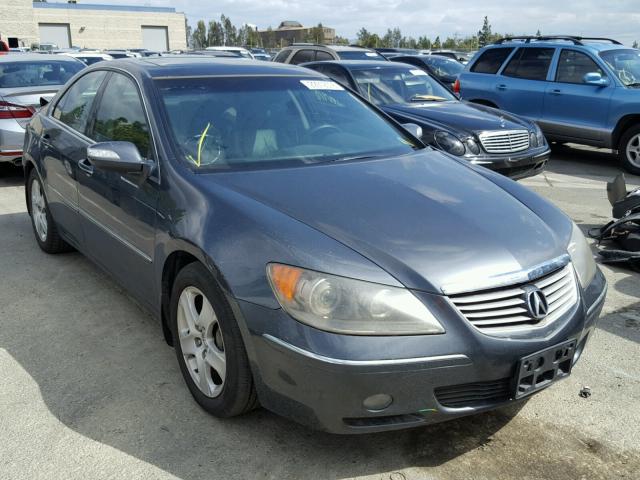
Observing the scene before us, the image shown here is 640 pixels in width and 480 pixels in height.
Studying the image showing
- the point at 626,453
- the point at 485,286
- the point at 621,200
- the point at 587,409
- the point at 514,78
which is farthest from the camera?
the point at 514,78

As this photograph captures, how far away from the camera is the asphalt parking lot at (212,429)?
8.95ft

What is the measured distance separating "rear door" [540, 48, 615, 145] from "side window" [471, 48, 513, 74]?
3.53 feet

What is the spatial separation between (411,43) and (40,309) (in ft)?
215

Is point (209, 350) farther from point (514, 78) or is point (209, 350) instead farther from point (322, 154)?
point (514, 78)

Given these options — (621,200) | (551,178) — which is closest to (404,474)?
(621,200)

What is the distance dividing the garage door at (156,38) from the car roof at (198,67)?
2792 inches

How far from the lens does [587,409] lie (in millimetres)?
3162

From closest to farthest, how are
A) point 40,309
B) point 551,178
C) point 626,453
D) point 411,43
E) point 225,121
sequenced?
1. point 626,453
2. point 225,121
3. point 40,309
4. point 551,178
5. point 411,43

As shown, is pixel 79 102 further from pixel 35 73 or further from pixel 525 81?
pixel 525 81

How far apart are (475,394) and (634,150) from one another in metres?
8.27

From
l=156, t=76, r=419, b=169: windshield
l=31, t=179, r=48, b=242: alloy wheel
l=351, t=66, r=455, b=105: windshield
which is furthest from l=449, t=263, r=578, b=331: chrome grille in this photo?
l=351, t=66, r=455, b=105: windshield

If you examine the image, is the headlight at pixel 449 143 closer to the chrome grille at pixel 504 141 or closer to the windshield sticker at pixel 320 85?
the chrome grille at pixel 504 141

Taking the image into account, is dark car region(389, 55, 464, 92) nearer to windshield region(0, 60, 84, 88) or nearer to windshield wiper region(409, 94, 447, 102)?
windshield wiper region(409, 94, 447, 102)

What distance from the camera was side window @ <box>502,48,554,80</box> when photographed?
35.1 feet
